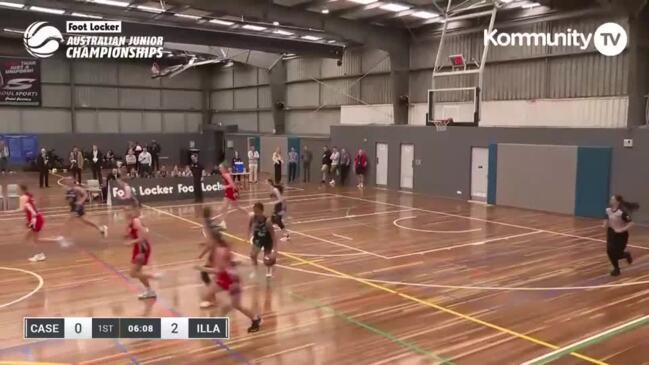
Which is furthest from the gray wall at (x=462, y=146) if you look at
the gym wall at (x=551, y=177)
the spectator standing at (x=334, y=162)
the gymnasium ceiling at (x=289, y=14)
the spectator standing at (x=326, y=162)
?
the gymnasium ceiling at (x=289, y=14)

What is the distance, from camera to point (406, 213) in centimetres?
1886

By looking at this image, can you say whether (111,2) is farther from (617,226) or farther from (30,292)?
(617,226)

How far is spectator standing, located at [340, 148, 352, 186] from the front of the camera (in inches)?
1073

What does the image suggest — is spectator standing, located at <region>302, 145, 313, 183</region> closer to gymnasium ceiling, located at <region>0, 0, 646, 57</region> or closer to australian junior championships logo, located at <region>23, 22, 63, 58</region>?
gymnasium ceiling, located at <region>0, 0, 646, 57</region>

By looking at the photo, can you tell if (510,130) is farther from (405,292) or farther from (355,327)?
(355,327)

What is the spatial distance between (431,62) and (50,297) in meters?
21.8

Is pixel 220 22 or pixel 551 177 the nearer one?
pixel 551 177

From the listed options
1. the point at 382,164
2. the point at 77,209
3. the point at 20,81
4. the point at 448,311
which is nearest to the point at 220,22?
the point at 382,164

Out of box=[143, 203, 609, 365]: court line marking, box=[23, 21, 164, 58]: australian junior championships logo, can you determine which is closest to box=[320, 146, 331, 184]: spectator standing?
box=[23, 21, 164, 58]: australian junior championships logo

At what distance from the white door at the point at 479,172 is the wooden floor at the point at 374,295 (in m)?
4.78

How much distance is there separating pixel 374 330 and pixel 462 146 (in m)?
15.7

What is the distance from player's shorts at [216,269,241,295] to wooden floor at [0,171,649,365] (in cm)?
71

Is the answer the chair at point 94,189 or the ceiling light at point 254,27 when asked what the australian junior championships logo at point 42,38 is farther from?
the ceiling light at point 254,27

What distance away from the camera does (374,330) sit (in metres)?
7.95
